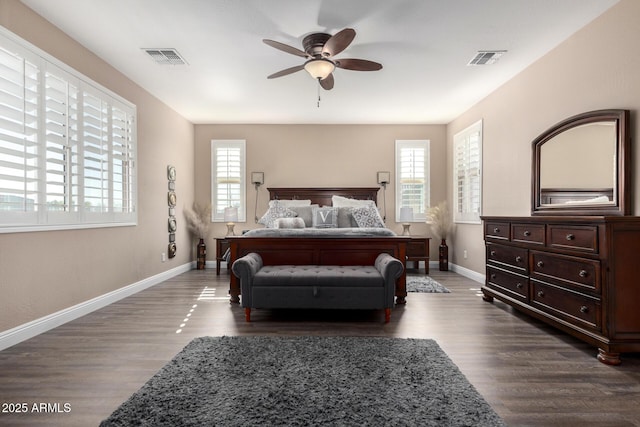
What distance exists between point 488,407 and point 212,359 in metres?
1.75

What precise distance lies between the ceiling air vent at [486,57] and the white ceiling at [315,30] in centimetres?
9

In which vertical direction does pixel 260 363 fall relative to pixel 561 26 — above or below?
below

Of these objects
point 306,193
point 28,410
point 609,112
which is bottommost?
point 28,410

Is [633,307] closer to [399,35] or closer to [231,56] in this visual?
[399,35]

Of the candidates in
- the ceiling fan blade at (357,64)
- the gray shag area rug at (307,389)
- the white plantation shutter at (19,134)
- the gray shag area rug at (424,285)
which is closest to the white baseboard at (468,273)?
the gray shag area rug at (424,285)

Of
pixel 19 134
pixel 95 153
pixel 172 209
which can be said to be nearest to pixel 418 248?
pixel 172 209

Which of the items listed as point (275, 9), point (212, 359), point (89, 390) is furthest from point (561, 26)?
point (89, 390)

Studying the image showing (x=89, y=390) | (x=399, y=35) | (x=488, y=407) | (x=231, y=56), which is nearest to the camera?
(x=488, y=407)

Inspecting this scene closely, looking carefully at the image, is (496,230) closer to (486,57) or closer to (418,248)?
(486,57)

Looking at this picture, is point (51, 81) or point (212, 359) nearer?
point (212, 359)

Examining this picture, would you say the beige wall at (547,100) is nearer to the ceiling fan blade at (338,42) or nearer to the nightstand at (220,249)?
the ceiling fan blade at (338,42)

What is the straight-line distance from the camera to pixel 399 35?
11.0 ft

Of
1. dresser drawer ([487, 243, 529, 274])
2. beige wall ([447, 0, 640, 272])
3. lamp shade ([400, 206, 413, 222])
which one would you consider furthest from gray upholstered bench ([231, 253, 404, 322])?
lamp shade ([400, 206, 413, 222])

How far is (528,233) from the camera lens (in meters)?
3.25
